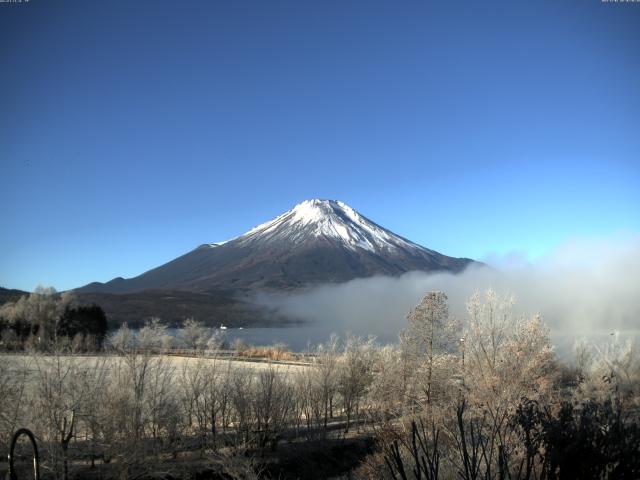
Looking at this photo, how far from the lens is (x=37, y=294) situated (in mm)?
85750

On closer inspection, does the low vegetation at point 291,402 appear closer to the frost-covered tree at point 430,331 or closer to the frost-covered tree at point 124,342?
the frost-covered tree at point 430,331

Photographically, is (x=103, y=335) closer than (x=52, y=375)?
No

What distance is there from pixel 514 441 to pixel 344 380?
27653 millimetres

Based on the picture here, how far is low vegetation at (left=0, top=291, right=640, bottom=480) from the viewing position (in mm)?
21953

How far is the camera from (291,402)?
36.0 m

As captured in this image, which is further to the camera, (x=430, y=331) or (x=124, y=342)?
(x=124, y=342)

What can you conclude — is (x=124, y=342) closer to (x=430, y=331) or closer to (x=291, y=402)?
(x=291, y=402)

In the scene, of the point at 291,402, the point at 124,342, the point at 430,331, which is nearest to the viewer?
the point at 430,331

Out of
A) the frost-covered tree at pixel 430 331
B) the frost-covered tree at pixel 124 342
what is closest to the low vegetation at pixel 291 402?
the frost-covered tree at pixel 430 331

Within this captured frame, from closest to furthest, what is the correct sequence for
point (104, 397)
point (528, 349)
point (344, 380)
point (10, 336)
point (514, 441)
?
1. point (514, 441)
2. point (104, 397)
3. point (528, 349)
4. point (344, 380)
5. point (10, 336)

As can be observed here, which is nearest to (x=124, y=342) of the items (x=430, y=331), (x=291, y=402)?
(x=291, y=402)

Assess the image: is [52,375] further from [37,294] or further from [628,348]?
[37,294]

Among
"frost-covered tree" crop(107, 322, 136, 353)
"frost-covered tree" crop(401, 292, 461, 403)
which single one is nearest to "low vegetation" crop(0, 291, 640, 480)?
"frost-covered tree" crop(401, 292, 461, 403)

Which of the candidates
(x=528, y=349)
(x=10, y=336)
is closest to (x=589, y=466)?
(x=528, y=349)
